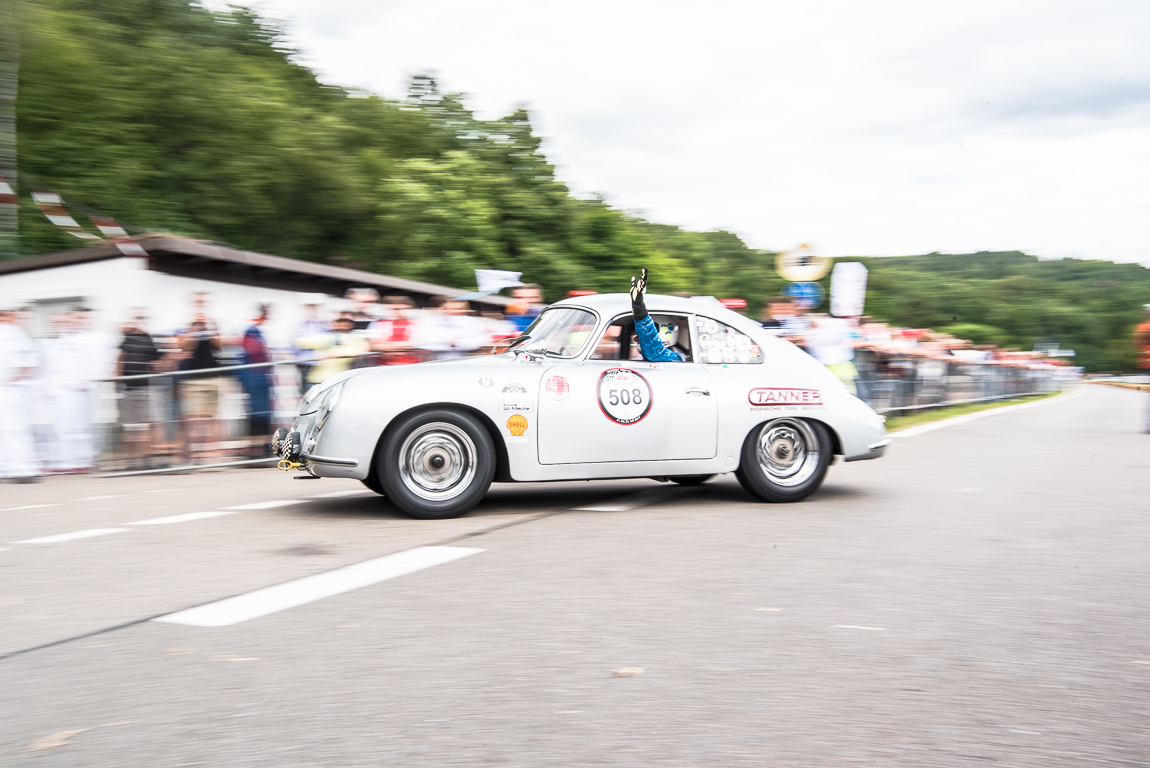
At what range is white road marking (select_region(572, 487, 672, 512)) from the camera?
762 centimetres

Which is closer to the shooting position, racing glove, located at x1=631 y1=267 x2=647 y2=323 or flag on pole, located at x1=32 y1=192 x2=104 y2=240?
racing glove, located at x1=631 y1=267 x2=647 y2=323

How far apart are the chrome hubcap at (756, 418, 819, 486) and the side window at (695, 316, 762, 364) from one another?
561 millimetres

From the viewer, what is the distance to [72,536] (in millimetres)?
6648

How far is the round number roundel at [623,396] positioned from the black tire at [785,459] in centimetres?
92

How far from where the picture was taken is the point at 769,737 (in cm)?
305

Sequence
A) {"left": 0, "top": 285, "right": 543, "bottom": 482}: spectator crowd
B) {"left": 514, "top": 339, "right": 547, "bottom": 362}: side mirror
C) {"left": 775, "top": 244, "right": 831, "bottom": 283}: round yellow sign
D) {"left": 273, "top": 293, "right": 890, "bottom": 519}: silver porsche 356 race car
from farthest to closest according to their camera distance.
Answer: {"left": 775, "top": 244, "right": 831, "bottom": 283}: round yellow sign → {"left": 0, "top": 285, "right": 543, "bottom": 482}: spectator crowd → {"left": 514, "top": 339, "right": 547, "bottom": 362}: side mirror → {"left": 273, "top": 293, "right": 890, "bottom": 519}: silver porsche 356 race car

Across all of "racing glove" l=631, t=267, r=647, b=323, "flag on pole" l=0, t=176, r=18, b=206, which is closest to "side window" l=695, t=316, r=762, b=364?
"racing glove" l=631, t=267, r=647, b=323

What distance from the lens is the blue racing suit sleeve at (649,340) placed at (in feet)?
25.4

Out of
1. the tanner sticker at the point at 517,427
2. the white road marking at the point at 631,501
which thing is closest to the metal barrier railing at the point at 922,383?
the white road marking at the point at 631,501

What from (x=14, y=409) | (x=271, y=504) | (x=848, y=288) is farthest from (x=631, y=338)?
(x=848, y=288)

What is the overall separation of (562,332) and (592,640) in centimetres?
395

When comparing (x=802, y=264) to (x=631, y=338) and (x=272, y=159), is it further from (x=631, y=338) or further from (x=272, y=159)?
(x=272, y=159)

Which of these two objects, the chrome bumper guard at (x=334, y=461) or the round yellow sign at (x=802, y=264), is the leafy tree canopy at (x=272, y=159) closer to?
the round yellow sign at (x=802, y=264)

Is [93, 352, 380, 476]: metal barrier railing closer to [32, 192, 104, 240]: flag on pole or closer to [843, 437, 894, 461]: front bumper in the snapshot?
[843, 437, 894, 461]: front bumper
